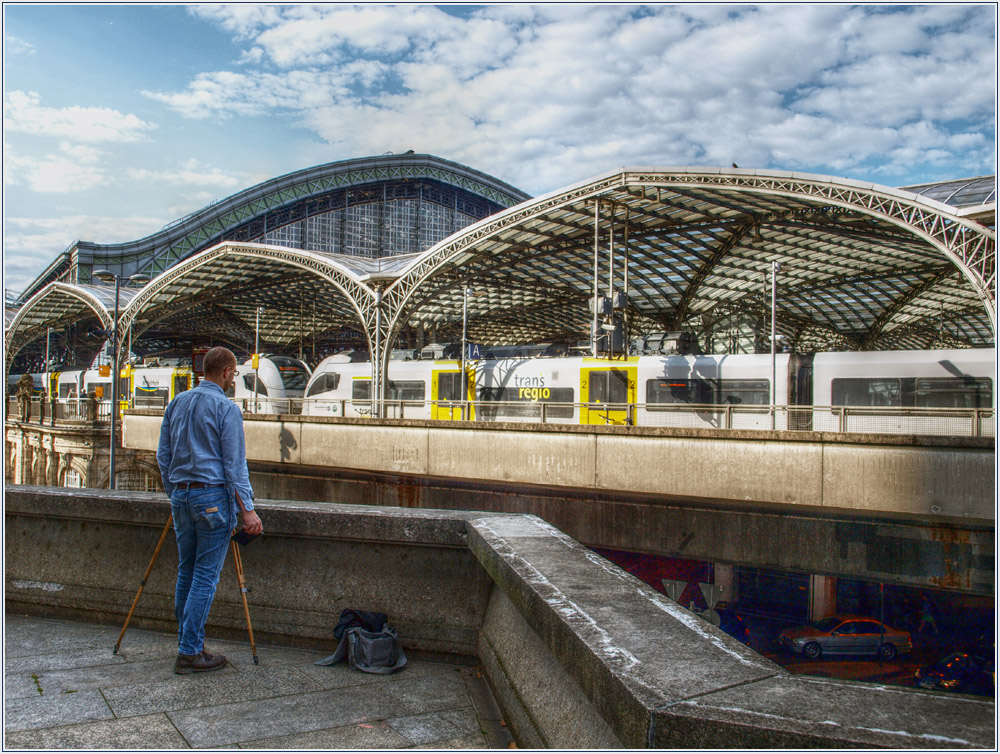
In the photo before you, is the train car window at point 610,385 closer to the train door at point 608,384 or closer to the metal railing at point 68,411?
the train door at point 608,384

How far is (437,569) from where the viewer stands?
15.9 ft

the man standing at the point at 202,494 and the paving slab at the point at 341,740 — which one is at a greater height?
the man standing at the point at 202,494

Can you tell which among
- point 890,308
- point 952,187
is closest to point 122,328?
point 952,187

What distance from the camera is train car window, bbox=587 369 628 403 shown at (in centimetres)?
2234

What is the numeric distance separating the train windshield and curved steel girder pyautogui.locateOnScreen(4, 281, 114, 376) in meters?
16.9

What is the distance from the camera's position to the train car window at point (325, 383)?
3150 centimetres

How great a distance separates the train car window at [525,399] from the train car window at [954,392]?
8.65 meters

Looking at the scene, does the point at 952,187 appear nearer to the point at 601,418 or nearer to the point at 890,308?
the point at 601,418

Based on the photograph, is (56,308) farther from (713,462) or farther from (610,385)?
(713,462)

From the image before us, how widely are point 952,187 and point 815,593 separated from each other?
15121mm

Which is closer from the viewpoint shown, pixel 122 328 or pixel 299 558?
pixel 299 558

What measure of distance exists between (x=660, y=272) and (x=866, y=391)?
82.2 ft

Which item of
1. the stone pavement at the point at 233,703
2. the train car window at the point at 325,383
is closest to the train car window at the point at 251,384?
the train car window at the point at 325,383

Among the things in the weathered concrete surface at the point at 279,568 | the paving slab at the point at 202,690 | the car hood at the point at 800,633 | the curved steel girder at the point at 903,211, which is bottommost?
the car hood at the point at 800,633
